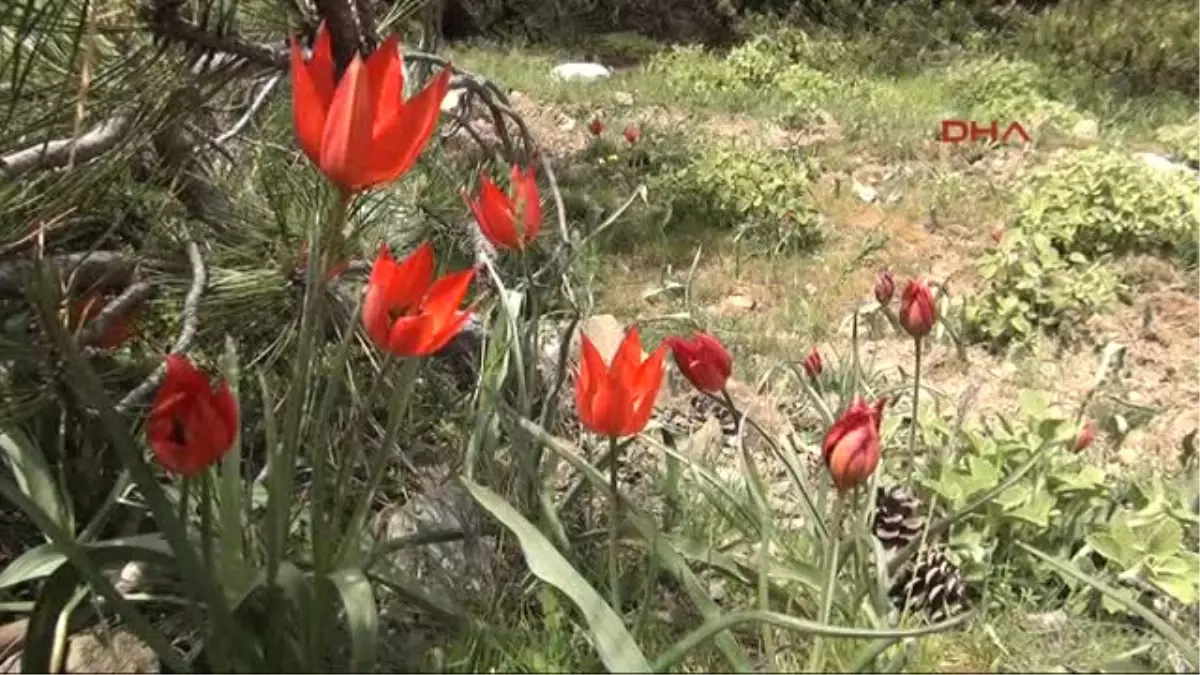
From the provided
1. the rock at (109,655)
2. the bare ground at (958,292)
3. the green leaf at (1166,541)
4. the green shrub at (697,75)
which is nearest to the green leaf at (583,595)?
the rock at (109,655)

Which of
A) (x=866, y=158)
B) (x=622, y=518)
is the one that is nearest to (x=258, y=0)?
(x=622, y=518)

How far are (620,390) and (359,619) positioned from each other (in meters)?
0.33

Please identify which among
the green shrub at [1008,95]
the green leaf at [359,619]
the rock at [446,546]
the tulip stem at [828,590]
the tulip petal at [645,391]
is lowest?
the green shrub at [1008,95]

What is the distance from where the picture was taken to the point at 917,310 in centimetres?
162

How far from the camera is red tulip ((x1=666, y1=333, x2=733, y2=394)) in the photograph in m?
1.41

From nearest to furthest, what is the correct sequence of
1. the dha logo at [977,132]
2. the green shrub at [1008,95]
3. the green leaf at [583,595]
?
the green leaf at [583,595] → the dha logo at [977,132] → the green shrub at [1008,95]

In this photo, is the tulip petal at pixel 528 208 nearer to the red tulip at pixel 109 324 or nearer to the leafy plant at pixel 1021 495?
the red tulip at pixel 109 324

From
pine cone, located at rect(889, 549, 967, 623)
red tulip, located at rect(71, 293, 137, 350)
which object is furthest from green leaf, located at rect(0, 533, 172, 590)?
pine cone, located at rect(889, 549, 967, 623)

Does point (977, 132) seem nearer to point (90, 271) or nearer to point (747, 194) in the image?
point (747, 194)

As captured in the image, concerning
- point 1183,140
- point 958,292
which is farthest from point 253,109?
point 1183,140

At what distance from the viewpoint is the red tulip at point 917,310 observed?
162 cm

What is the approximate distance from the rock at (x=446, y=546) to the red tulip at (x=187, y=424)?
0.45 m

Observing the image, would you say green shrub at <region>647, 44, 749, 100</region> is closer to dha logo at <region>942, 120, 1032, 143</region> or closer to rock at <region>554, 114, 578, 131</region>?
rock at <region>554, 114, 578, 131</region>

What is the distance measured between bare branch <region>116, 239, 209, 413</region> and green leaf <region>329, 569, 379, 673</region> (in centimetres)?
65
